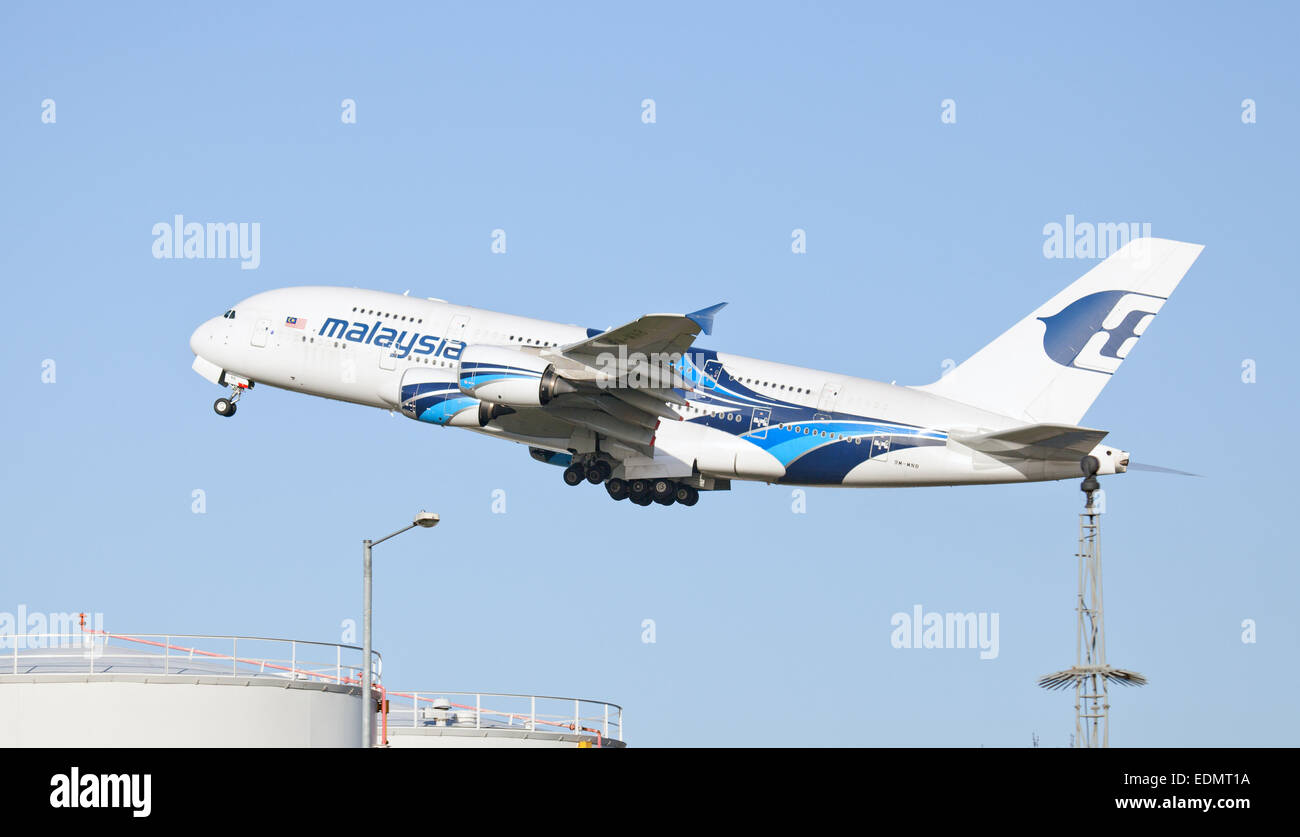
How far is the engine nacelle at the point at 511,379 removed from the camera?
52688mm

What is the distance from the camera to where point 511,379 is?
5272 centimetres

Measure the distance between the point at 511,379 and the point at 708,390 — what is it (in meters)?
6.75

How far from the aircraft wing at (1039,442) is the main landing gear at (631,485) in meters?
10.8

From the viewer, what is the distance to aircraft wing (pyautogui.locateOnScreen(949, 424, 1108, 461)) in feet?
159

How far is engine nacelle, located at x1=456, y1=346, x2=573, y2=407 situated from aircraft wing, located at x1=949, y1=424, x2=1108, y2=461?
12911 mm

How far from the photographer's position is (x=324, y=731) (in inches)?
1556

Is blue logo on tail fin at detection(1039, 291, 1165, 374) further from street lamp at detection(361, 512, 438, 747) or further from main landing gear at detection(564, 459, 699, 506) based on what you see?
street lamp at detection(361, 512, 438, 747)

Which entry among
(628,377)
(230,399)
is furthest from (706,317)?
(230,399)

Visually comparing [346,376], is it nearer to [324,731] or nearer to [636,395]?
[636,395]

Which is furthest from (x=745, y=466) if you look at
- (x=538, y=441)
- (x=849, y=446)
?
(x=538, y=441)

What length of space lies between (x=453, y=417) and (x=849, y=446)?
12989mm
